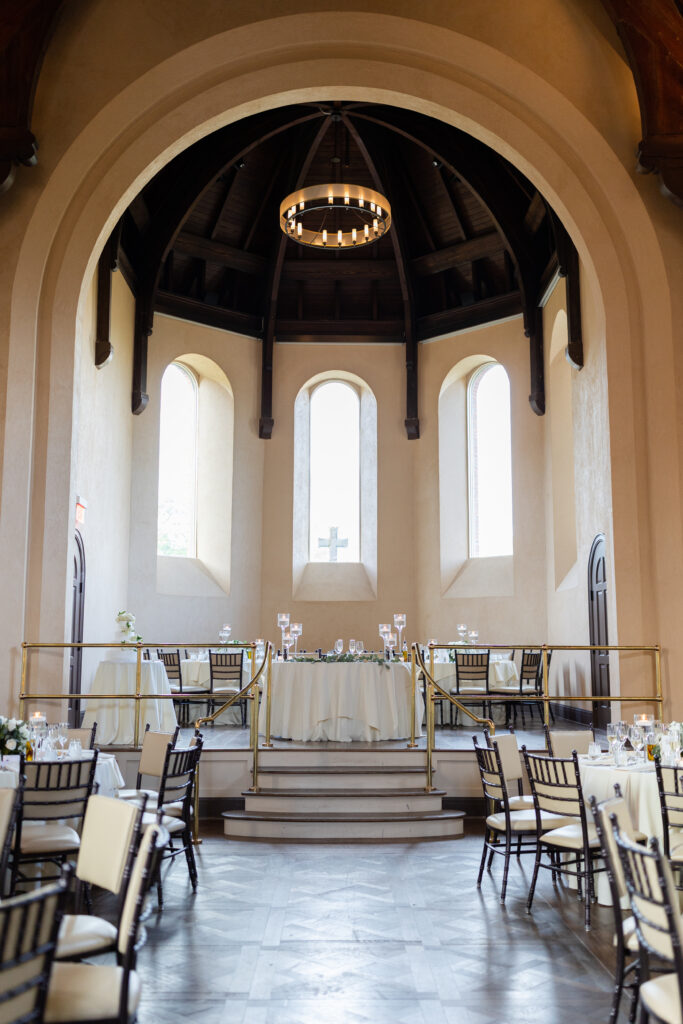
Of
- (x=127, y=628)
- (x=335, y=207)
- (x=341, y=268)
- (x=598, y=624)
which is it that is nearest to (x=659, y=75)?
(x=335, y=207)

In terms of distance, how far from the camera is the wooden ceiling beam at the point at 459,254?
44.3 feet

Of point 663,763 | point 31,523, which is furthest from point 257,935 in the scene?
point 31,523

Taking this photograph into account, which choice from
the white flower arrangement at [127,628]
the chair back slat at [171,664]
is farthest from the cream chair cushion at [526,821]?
the chair back slat at [171,664]

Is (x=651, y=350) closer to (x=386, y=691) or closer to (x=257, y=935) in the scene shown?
(x=386, y=691)

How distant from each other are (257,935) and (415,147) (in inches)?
442

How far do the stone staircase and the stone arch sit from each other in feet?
7.49

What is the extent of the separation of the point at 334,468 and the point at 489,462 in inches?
102

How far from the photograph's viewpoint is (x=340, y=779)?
799 cm

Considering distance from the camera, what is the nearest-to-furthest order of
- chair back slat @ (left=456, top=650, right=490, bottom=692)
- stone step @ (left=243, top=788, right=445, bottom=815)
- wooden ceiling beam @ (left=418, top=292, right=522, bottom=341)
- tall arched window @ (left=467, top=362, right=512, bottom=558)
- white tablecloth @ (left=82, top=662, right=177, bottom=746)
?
1. stone step @ (left=243, top=788, right=445, bottom=815)
2. white tablecloth @ (left=82, top=662, right=177, bottom=746)
3. chair back slat @ (left=456, top=650, right=490, bottom=692)
4. wooden ceiling beam @ (left=418, top=292, right=522, bottom=341)
5. tall arched window @ (left=467, top=362, right=512, bottom=558)

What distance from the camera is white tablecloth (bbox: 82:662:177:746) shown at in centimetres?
883

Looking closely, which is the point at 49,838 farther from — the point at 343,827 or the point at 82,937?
the point at 343,827

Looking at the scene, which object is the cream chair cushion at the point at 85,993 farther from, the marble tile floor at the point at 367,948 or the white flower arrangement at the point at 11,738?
the white flower arrangement at the point at 11,738

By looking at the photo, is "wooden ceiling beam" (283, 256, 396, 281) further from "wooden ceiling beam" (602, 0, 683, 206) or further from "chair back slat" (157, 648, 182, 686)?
"wooden ceiling beam" (602, 0, 683, 206)

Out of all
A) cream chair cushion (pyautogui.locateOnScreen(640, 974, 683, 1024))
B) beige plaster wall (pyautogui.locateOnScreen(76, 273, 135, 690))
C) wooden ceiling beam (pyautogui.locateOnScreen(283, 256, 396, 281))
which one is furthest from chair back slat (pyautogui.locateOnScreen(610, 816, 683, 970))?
wooden ceiling beam (pyautogui.locateOnScreen(283, 256, 396, 281))
